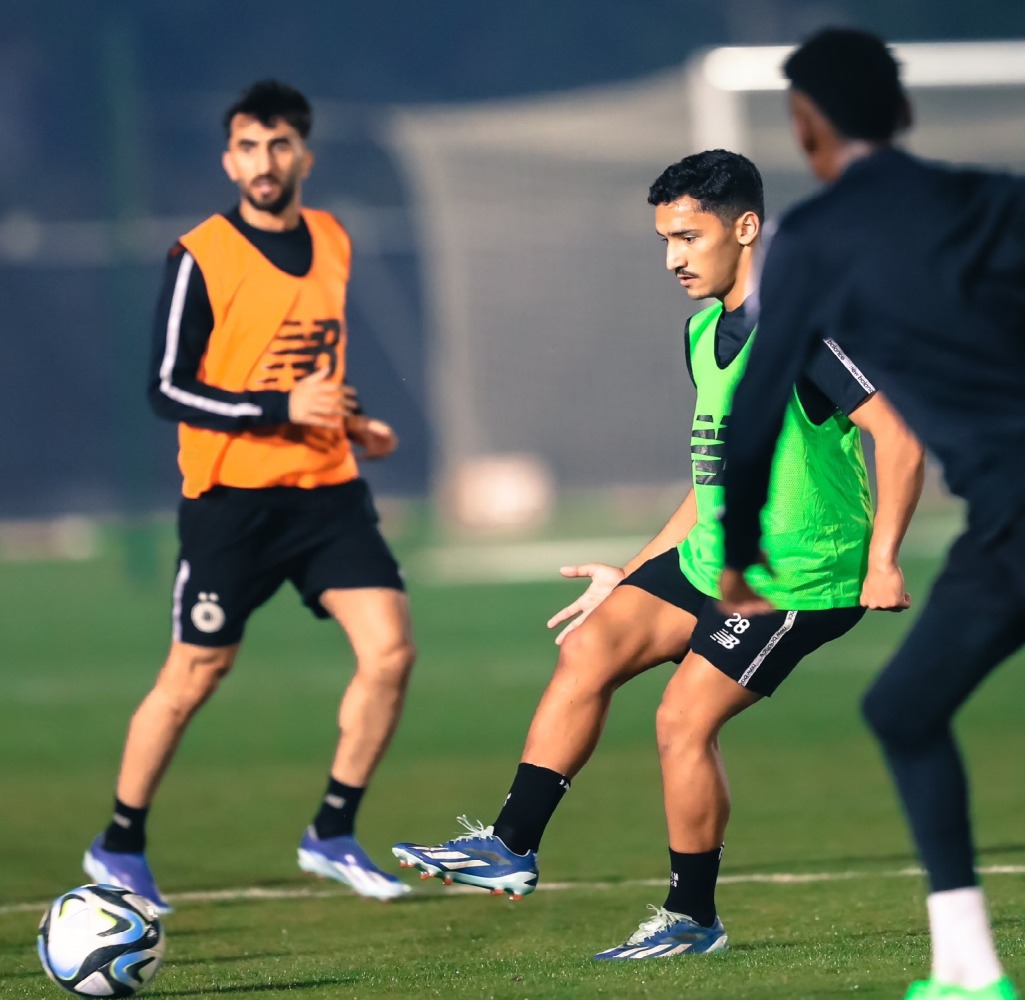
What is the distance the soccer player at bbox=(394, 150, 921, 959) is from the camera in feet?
16.7

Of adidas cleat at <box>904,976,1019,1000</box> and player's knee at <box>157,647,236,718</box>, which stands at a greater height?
player's knee at <box>157,647,236,718</box>

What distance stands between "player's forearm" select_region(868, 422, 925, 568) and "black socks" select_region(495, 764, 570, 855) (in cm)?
96

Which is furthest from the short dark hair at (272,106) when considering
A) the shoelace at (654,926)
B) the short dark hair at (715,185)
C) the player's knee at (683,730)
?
the shoelace at (654,926)

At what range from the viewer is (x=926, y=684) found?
13.3ft

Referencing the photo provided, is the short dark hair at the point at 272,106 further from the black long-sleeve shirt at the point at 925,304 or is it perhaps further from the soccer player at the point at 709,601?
the black long-sleeve shirt at the point at 925,304

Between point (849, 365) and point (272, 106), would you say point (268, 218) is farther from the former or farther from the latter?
point (849, 365)

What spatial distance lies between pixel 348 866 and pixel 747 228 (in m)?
2.50

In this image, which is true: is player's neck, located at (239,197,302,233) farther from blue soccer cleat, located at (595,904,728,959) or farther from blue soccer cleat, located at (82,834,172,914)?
blue soccer cleat, located at (595,904,728,959)

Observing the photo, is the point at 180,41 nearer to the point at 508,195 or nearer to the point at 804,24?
the point at 804,24

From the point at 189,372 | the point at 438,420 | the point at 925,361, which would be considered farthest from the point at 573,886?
the point at 438,420

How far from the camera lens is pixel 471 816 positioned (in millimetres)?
8211

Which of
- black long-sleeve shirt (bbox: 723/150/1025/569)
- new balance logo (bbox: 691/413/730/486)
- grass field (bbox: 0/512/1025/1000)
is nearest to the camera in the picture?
black long-sleeve shirt (bbox: 723/150/1025/569)

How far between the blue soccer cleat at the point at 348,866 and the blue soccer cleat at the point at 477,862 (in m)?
1.44

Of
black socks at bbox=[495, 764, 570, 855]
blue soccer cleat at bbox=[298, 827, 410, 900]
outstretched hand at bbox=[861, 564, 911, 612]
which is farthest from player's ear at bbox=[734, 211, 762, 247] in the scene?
blue soccer cleat at bbox=[298, 827, 410, 900]
